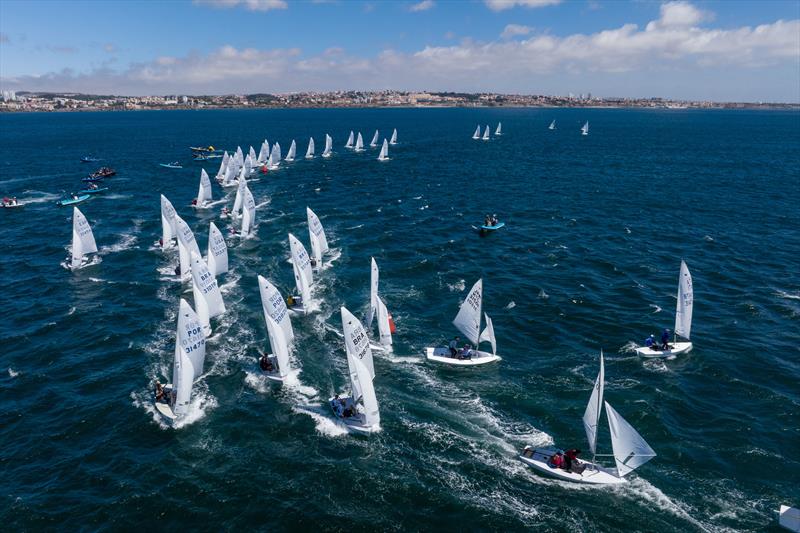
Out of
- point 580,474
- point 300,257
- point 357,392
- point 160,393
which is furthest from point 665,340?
point 160,393

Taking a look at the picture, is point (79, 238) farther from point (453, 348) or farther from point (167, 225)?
point (453, 348)

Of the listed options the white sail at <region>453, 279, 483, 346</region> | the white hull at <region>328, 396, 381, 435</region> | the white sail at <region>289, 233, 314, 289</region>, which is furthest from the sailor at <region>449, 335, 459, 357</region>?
the white sail at <region>289, 233, 314, 289</region>

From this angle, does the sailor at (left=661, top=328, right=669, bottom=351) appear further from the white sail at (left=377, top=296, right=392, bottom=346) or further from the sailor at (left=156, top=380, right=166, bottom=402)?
the sailor at (left=156, top=380, right=166, bottom=402)

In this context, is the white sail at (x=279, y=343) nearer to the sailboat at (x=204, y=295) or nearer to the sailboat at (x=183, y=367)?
the sailboat at (x=183, y=367)

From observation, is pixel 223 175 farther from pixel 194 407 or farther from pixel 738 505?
pixel 738 505

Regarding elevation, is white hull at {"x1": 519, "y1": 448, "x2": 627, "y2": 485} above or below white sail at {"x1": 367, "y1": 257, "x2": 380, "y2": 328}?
below
